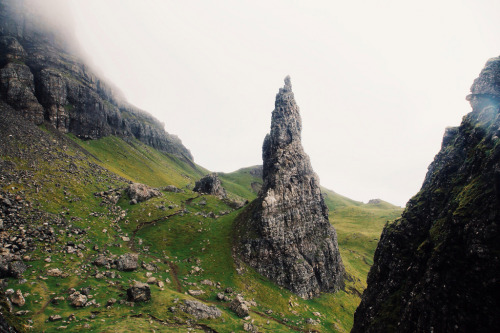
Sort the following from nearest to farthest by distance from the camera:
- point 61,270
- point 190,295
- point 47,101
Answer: point 61,270 < point 190,295 < point 47,101

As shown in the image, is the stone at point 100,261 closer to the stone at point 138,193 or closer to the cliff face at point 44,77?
the stone at point 138,193

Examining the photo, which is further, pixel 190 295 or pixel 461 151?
pixel 190 295

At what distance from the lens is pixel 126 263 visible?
4953 cm

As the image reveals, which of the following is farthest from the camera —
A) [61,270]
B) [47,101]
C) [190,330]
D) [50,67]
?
[50,67]

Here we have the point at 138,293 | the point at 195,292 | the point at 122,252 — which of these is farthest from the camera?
the point at 122,252

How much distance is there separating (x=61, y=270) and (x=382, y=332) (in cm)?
4957

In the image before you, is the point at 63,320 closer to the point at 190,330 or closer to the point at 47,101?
the point at 190,330

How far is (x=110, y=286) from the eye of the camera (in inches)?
1634

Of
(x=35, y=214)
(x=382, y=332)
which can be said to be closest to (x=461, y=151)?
(x=382, y=332)

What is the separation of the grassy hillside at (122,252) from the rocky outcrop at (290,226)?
173 inches

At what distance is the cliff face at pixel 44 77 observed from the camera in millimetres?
112375

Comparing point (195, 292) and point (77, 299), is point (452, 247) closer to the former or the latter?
point (77, 299)

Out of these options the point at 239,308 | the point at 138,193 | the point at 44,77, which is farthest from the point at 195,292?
the point at 44,77

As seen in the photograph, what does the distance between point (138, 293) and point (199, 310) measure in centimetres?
1118
